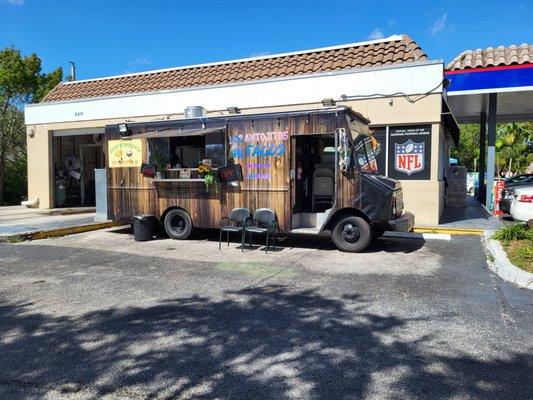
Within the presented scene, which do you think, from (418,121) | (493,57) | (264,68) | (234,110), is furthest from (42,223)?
(493,57)

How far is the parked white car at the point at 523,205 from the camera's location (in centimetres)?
930

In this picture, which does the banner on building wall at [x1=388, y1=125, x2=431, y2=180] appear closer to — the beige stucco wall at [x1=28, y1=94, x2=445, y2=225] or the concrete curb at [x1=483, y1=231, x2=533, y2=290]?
the beige stucco wall at [x1=28, y1=94, x2=445, y2=225]

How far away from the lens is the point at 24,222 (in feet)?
42.5

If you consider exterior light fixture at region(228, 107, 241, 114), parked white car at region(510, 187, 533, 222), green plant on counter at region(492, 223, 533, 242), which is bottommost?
green plant on counter at region(492, 223, 533, 242)

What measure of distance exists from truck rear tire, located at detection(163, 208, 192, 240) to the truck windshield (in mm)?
4041

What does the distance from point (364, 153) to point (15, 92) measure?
19.9m

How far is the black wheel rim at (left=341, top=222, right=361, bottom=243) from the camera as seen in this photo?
8.72 m

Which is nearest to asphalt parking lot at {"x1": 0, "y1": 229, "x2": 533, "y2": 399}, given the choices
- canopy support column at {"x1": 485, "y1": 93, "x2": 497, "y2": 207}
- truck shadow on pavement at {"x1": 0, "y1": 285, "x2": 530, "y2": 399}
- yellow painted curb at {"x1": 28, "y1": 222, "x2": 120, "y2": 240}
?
truck shadow on pavement at {"x1": 0, "y1": 285, "x2": 530, "y2": 399}

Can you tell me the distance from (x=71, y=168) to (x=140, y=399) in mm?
17839

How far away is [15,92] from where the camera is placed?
2238cm

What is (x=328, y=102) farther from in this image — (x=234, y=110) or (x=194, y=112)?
(x=194, y=112)

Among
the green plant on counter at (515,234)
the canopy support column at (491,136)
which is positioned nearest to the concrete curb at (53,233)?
the green plant on counter at (515,234)

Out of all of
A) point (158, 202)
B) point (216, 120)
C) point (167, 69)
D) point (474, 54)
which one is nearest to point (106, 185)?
point (158, 202)

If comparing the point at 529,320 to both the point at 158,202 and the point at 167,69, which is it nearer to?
the point at 158,202
